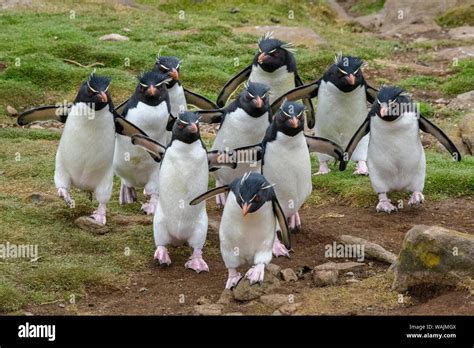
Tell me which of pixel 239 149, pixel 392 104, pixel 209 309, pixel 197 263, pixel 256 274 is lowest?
pixel 197 263

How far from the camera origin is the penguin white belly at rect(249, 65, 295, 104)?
363 inches

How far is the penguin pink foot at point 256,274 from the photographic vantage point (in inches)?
243

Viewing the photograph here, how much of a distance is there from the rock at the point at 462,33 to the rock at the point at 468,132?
825cm

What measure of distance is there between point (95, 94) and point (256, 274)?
7.36ft

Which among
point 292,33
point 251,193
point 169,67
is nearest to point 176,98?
point 169,67

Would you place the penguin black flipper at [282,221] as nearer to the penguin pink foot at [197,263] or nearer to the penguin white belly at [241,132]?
the penguin pink foot at [197,263]

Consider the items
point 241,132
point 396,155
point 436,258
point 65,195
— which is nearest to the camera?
point 436,258

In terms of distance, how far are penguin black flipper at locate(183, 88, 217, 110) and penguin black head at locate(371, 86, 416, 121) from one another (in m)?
1.95

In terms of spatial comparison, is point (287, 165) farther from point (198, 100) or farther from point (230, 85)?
point (230, 85)

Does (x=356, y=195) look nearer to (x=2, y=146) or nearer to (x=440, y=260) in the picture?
(x=440, y=260)

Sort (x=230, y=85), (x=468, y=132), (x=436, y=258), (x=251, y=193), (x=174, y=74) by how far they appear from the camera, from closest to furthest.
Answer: (x=436, y=258), (x=251, y=193), (x=174, y=74), (x=230, y=85), (x=468, y=132)

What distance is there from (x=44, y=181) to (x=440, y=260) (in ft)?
14.6

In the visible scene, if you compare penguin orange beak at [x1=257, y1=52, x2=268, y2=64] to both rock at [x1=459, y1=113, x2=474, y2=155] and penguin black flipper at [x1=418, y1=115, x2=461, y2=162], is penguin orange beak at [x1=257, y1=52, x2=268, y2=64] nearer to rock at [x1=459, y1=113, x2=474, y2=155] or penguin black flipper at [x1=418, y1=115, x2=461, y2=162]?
penguin black flipper at [x1=418, y1=115, x2=461, y2=162]

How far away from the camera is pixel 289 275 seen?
21.4 ft
